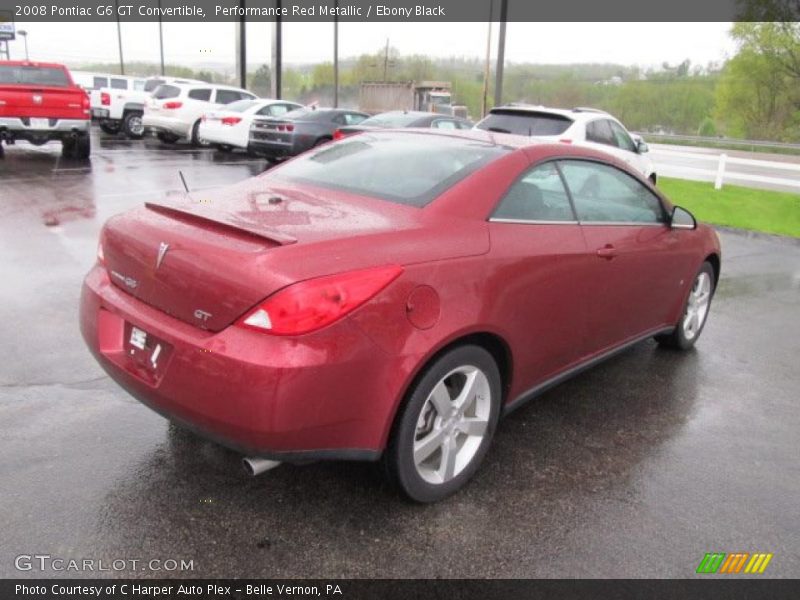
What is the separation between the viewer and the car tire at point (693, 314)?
4.97 metres

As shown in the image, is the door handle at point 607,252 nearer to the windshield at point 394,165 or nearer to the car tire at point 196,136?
the windshield at point 394,165

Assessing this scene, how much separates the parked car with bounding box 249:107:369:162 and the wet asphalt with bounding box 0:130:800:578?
36.9 feet

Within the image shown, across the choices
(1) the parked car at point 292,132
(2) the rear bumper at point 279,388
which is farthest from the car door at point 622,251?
(1) the parked car at point 292,132

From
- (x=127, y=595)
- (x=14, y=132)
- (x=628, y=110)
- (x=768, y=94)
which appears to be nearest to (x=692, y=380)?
(x=127, y=595)

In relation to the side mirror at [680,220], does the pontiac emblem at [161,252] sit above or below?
above

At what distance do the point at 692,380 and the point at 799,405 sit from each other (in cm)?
65

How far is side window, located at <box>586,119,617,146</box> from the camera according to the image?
11169mm

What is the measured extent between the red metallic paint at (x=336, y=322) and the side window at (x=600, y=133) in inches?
323

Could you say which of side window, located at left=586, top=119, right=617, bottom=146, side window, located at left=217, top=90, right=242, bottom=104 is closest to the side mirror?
side window, located at left=586, top=119, right=617, bottom=146

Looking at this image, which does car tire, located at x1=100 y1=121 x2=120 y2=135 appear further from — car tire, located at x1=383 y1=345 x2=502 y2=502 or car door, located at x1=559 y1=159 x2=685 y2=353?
car tire, located at x1=383 y1=345 x2=502 y2=502

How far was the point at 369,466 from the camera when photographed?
3.16m

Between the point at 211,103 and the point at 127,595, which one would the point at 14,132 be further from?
the point at 127,595

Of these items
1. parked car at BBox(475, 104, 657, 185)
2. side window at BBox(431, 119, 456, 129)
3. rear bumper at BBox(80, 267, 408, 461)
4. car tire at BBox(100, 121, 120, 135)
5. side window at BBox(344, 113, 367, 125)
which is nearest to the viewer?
rear bumper at BBox(80, 267, 408, 461)

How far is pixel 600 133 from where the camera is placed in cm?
1154
